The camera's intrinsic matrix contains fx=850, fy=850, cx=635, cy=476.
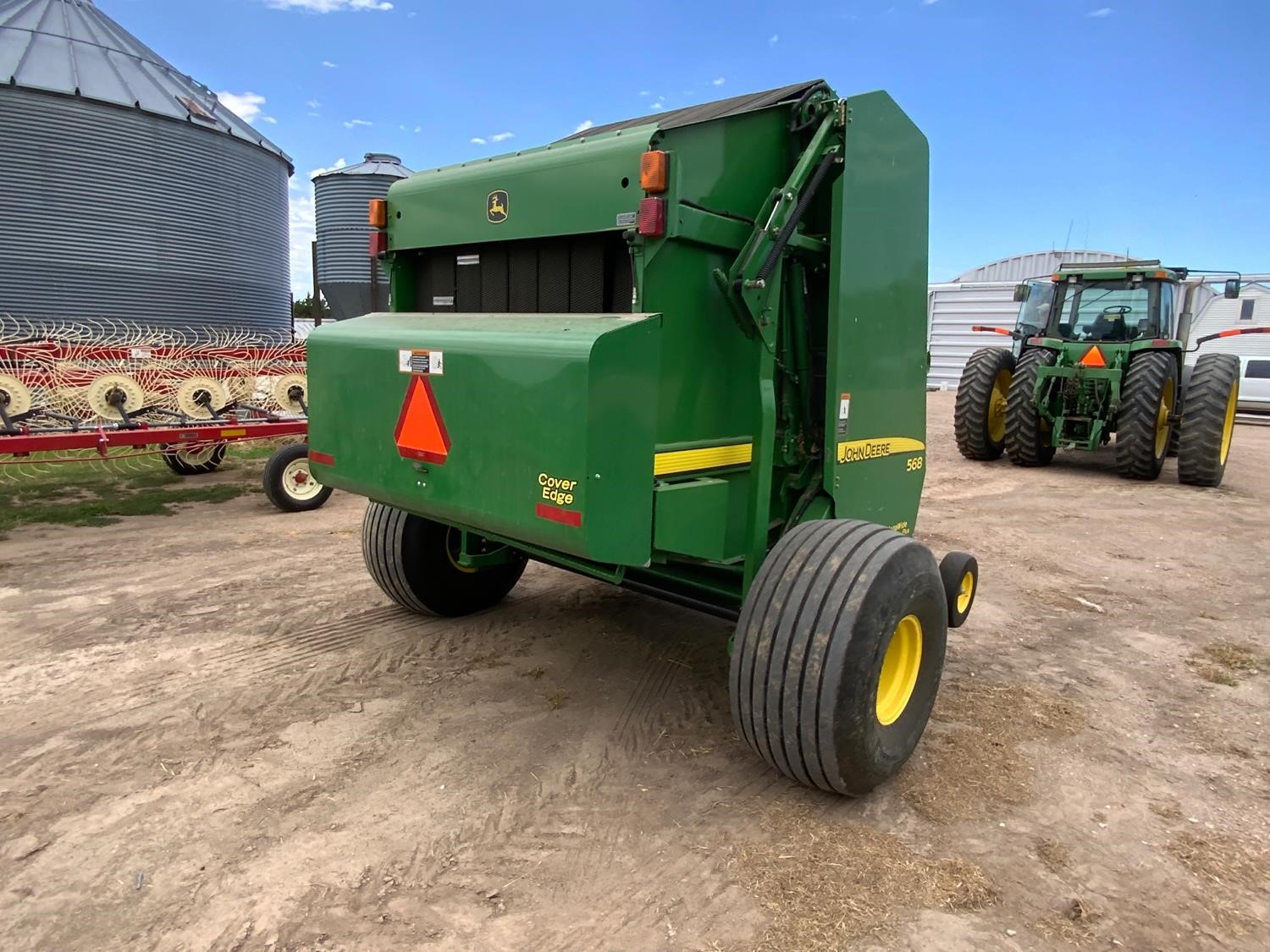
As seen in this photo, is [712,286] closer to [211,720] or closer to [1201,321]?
[211,720]

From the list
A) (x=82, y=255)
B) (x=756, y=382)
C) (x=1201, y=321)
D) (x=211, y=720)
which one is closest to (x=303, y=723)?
(x=211, y=720)

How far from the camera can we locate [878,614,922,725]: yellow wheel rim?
9.95 feet

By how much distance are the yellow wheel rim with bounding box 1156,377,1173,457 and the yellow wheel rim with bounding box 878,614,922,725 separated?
8215mm

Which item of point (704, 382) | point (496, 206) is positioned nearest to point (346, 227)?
point (496, 206)

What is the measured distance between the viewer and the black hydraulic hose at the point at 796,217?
292 cm

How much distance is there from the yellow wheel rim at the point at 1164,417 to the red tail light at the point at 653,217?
9061 mm

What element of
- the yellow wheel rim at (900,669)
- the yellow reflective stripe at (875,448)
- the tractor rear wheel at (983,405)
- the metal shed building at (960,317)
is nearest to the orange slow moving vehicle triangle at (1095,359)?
the tractor rear wheel at (983,405)

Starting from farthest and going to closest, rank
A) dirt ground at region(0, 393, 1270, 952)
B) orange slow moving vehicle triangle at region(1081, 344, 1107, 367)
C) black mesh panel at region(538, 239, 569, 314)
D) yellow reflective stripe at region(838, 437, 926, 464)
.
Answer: orange slow moving vehicle triangle at region(1081, 344, 1107, 367) < yellow reflective stripe at region(838, 437, 926, 464) < black mesh panel at region(538, 239, 569, 314) < dirt ground at region(0, 393, 1270, 952)

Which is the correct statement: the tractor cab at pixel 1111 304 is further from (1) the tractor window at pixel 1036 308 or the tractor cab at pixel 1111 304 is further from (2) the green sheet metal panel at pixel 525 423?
(2) the green sheet metal panel at pixel 525 423

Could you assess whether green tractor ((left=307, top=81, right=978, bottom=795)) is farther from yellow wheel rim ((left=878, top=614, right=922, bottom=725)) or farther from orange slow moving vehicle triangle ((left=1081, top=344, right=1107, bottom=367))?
A: orange slow moving vehicle triangle ((left=1081, top=344, right=1107, bottom=367))

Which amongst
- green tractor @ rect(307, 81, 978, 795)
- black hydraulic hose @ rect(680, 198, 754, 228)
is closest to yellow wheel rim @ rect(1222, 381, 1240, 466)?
green tractor @ rect(307, 81, 978, 795)

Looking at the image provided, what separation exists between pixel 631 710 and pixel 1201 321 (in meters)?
24.2

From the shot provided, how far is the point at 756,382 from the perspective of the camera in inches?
122

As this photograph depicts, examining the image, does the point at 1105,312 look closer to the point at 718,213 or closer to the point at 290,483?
the point at 718,213
